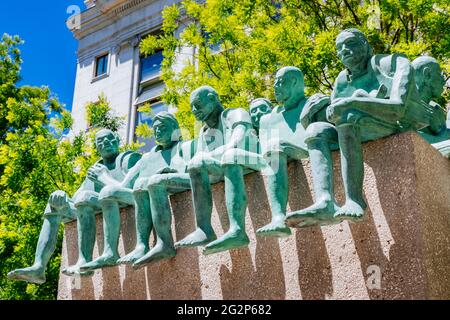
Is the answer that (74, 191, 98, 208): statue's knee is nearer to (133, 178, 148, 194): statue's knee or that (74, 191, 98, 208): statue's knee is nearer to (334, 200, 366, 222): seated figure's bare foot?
(133, 178, 148, 194): statue's knee

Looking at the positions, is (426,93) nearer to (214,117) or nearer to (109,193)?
(214,117)

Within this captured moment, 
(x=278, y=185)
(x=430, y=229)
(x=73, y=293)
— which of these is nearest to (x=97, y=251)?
(x=73, y=293)

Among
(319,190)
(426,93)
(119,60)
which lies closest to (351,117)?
(319,190)

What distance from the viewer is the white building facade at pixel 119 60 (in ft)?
84.4

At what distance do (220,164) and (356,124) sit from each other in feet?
4.32

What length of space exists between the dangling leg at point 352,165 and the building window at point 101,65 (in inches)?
960

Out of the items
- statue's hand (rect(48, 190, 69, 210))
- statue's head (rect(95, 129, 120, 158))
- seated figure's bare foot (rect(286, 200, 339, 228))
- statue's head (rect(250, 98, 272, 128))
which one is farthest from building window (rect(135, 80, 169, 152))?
seated figure's bare foot (rect(286, 200, 339, 228))

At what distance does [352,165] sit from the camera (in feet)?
15.6

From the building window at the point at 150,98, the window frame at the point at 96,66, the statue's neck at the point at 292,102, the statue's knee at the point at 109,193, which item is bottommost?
the statue's knee at the point at 109,193

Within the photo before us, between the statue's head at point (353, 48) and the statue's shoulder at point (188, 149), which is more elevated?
the statue's head at point (353, 48)

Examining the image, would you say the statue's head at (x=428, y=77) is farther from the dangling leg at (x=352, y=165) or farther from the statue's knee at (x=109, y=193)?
the statue's knee at (x=109, y=193)

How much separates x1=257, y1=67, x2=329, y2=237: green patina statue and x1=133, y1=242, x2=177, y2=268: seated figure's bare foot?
1105 mm

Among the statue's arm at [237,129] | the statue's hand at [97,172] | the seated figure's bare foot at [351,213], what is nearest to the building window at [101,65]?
the statue's hand at [97,172]
